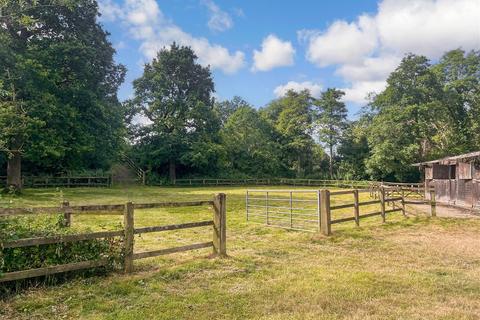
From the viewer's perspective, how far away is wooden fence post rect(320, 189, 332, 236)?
9320 millimetres

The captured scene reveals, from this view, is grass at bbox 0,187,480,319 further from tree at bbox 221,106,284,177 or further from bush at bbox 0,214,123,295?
tree at bbox 221,106,284,177

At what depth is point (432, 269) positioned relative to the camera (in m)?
6.10

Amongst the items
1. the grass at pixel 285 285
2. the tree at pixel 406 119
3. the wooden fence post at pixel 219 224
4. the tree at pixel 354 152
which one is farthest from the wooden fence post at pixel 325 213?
the tree at pixel 354 152

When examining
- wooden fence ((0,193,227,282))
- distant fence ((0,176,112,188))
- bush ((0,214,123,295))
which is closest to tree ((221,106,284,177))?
distant fence ((0,176,112,188))

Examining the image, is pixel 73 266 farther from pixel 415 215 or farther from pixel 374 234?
pixel 415 215

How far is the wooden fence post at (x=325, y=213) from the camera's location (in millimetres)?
9320

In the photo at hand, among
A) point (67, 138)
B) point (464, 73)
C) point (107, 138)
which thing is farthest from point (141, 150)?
point (464, 73)

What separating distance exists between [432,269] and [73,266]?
5.97m

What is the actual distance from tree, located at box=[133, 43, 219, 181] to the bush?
106ft

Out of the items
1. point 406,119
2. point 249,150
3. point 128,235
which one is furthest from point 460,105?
point 128,235

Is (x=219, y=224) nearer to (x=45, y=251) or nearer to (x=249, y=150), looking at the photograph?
(x=45, y=251)

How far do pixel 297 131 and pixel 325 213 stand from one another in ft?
136

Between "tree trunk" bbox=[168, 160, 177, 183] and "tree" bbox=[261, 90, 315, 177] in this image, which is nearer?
"tree trunk" bbox=[168, 160, 177, 183]

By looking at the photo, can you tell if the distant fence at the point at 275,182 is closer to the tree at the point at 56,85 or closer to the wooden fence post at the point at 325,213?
the tree at the point at 56,85
